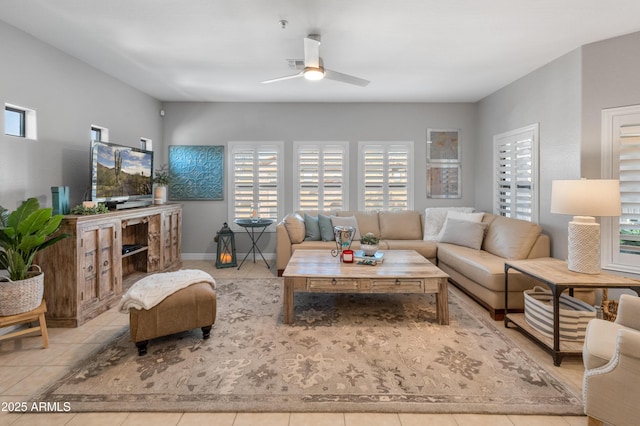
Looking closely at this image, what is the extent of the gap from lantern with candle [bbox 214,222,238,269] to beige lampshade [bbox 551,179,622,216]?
4.34 meters

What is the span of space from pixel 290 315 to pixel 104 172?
267 centimetres

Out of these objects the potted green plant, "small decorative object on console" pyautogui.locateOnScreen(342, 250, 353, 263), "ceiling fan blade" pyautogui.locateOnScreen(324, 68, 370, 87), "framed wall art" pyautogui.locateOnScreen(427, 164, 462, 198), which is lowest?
"small decorative object on console" pyautogui.locateOnScreen(342, 250, 353, 263)

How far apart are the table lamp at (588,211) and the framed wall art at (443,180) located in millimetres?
2994

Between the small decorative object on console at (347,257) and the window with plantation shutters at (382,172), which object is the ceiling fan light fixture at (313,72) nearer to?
the small decorative object on console at (347,257)

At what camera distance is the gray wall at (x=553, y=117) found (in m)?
3.38

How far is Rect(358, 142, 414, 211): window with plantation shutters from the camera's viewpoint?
5.65m

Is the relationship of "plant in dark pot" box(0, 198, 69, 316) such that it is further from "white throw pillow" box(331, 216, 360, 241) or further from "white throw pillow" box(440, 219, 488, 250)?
"white throw pillow" box(440, 219, 488, 250)

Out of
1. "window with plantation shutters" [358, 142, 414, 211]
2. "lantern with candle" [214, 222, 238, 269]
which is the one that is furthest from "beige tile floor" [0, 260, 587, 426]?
"window with plantation shutters" [358, 142, 414, 211]

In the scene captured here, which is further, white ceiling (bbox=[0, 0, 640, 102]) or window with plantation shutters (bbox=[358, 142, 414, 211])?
window with plantation shutters (bbox=[358, 142, 414, 211])

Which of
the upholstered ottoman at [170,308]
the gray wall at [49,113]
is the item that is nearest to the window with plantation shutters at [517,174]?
the upholstered ottoman at [170,308]

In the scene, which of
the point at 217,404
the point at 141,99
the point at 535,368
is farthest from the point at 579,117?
the point at 141,99

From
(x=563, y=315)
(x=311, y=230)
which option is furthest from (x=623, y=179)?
(x=311, y=230)

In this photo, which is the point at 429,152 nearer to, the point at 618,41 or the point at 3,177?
the point at 618,41

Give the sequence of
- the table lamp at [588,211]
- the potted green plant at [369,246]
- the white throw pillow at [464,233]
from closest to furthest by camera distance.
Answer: the table lamp at [588,211] < the potted green plant at [369,246] < the white throw pillow at [464,233]
